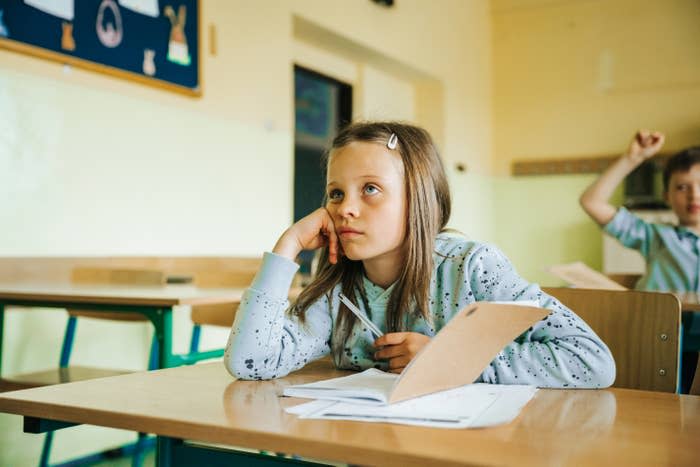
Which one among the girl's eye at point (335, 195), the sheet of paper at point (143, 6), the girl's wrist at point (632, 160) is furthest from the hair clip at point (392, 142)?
the sheet of paper at point (143, 6)

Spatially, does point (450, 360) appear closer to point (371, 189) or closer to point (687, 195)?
point (371, 189)

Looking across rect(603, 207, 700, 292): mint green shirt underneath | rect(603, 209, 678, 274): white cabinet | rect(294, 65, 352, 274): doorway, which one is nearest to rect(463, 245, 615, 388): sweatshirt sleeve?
rect(603, 207, 700, 292): mint green shirt underneath

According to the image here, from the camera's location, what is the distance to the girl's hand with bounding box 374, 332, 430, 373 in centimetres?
103

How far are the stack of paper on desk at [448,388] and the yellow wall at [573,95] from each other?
6081 mm

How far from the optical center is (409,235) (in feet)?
3.79

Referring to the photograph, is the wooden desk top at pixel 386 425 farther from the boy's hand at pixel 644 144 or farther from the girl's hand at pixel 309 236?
the boy's hand at pixel 644 144

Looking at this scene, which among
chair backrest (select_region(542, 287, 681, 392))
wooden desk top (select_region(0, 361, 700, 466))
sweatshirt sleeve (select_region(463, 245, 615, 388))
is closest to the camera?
wooden desk top (select_region(0, 361, 700, 466))

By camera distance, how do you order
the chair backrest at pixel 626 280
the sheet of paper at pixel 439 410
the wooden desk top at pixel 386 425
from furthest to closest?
the chair backrest at pixel 626 280
the sheet of paper at pixel 439 410
the wooden desk top at pixel 386 425

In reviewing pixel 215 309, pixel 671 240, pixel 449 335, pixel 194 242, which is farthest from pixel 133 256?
pixel 449 335

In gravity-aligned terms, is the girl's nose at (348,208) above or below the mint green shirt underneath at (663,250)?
above

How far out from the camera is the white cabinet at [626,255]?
20.4ft

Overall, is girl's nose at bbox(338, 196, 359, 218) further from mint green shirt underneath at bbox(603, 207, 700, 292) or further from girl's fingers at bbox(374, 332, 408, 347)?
mint green shirt underneath at bbox(603, 207, 700, 292)

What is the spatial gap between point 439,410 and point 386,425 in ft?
0.25

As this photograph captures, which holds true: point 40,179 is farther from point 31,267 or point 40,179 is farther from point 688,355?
point 688,355
